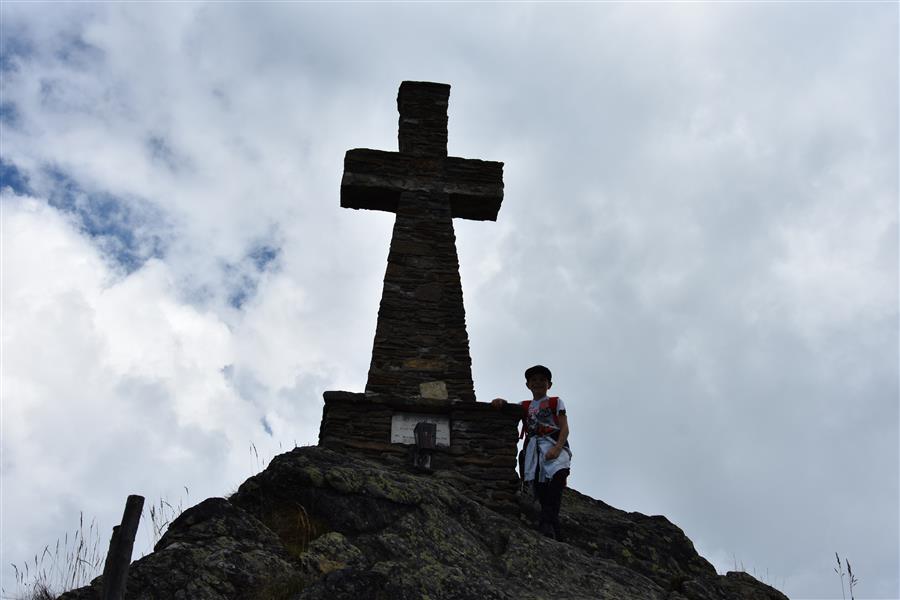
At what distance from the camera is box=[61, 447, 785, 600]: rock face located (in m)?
5.24

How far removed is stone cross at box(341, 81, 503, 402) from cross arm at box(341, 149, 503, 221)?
0.01 m

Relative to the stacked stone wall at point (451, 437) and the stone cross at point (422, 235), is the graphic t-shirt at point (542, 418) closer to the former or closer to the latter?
the stacked stone wall at point (451, 437)

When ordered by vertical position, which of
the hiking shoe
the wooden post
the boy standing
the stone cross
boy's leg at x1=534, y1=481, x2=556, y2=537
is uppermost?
the stone cross

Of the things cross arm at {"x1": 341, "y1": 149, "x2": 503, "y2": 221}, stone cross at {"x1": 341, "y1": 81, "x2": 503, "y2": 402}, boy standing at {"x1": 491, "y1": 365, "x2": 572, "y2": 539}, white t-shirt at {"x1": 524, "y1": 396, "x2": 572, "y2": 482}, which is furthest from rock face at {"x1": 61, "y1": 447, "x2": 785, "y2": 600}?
cross arm at {"x1": 341, "y1": 149, "x2": 503, "y2": 221}

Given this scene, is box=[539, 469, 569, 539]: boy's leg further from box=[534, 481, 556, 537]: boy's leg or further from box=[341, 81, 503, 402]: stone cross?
box=[341, 81, 503, 402]: stone cross

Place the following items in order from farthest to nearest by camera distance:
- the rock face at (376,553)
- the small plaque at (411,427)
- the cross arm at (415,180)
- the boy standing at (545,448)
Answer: the cross arm at (415,180)
the small plaque at (411,427)
the boy standing at (545,448)
the rock face at (376,553)

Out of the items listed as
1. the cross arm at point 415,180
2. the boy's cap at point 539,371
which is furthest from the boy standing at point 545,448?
the cross arm at point 415,180

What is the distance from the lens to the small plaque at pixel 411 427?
8.80m

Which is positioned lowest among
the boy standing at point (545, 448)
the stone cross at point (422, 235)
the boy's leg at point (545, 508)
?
the boy's leg at point (545, 508)

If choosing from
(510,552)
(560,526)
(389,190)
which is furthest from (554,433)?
(389,190)

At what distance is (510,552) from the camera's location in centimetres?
650

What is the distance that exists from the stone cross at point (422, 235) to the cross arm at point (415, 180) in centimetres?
1

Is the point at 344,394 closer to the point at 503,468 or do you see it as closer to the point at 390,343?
the point at 390,343

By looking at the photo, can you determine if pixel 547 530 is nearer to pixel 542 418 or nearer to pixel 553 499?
pixel 553 499
